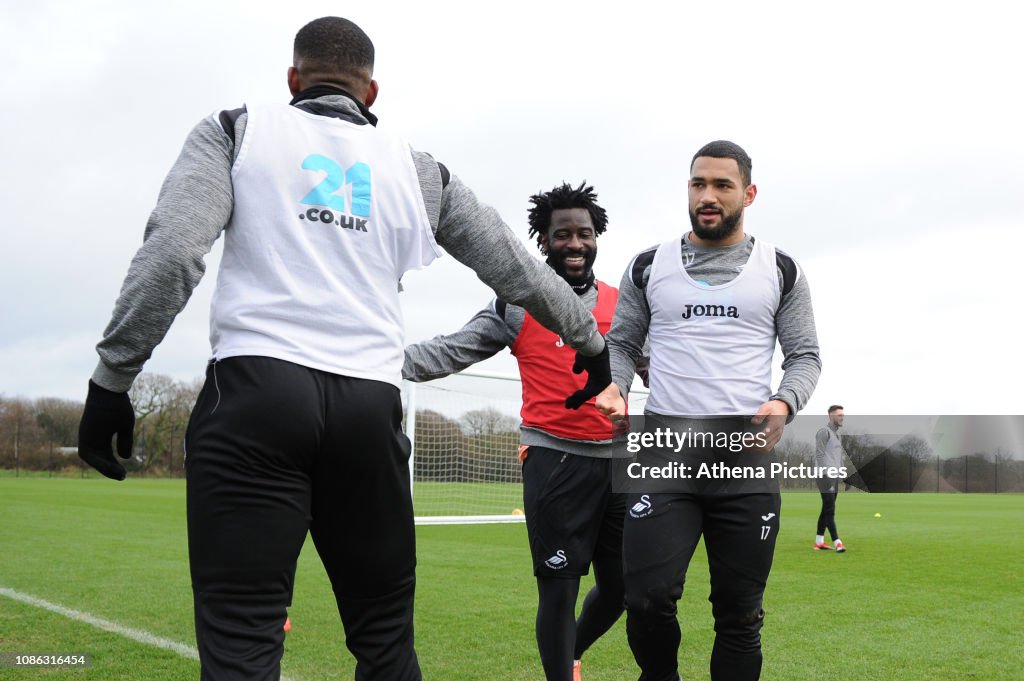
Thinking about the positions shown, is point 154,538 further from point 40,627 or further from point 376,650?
point 376,650

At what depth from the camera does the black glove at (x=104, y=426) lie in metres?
2.28

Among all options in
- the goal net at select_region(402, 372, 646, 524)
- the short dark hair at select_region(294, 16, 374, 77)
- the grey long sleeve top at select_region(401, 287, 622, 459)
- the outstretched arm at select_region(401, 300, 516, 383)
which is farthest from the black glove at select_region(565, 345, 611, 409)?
the goal net at select_region(402, 372, 646, 524)

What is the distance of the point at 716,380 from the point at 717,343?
0.16 meters

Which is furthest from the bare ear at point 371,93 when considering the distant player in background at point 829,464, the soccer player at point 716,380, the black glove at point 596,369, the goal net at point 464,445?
the goal net at point 464,445

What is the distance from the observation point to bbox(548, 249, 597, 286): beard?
4801 mm

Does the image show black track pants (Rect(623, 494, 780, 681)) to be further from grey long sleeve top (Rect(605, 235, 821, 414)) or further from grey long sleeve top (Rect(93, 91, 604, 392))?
grey long sleeve top (Rect(93, 91, 604, 392))

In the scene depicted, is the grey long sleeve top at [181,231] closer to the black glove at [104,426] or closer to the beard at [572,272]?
the black glove at [104,426]

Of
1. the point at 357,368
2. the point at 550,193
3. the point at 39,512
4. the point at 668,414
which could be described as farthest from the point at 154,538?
the point at 357,368

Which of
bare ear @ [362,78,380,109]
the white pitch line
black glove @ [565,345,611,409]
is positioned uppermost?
bare ear @ [362,78,380,109]

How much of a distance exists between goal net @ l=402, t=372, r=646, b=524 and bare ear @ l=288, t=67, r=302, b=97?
1322 cm

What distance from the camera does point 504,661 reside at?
560 cm

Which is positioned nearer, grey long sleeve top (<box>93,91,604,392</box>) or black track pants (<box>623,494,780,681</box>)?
grey long sleeve top (<box>93,91,604,392</box>)

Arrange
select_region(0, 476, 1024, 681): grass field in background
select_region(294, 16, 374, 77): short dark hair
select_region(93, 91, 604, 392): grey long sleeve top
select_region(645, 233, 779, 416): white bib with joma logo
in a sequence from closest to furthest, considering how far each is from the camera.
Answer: select_region(93, 91, 604, 392): grey long sleeve top < select_region(294, 16, 374, 77): short dark hair < select_region(645, 233, 779, 416): white bib with joma logo < select_region(0, 476, 1024, 681): grass field in background

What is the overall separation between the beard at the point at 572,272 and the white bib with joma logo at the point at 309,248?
243cm
